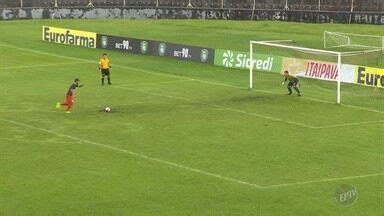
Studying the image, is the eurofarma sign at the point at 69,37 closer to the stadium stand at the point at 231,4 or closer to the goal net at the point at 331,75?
the stadium stand at the point at 231,4

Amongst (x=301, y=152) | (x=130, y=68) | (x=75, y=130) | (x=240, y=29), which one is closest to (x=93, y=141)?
(x=75, y=130)

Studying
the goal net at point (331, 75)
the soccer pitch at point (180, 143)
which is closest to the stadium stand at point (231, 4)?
the soccer pitch at point (180, 143)

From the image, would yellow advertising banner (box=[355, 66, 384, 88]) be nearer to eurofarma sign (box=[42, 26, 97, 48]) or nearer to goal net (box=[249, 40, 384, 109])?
goal net (box=[249, 40, 384, 109])

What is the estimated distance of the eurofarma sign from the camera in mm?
66938

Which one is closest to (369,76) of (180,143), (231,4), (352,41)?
(180,143)

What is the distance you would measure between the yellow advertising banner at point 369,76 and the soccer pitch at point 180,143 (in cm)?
49

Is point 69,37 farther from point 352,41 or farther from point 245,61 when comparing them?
point 352,41

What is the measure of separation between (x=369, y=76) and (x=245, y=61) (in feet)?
37.4

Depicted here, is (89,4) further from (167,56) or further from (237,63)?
(237,63)

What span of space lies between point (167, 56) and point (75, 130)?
24.8 m

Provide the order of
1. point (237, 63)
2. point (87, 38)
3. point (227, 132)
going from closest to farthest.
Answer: point (227, 132)
point (237, 63)
point (87, 38)

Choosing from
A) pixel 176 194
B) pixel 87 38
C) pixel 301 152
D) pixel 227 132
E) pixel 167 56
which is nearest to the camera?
pixel 176 194

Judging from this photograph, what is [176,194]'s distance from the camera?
91.2 ft

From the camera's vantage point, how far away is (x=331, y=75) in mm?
47406
